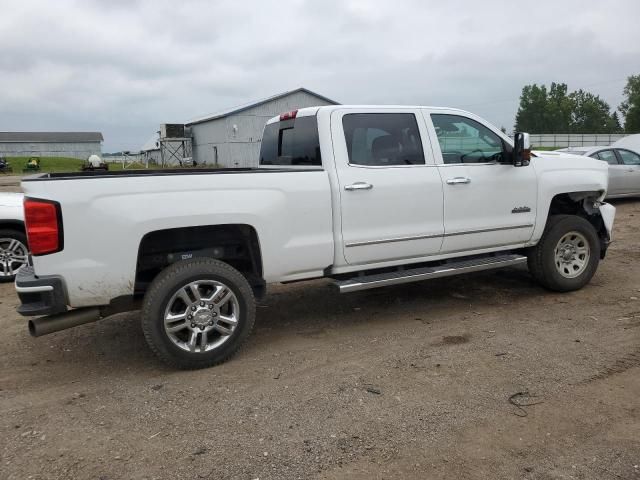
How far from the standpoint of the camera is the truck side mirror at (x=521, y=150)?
16.7ft

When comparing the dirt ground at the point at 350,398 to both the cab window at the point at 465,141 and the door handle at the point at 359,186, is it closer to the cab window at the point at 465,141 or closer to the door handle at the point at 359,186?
the door handle at the point at 359,186

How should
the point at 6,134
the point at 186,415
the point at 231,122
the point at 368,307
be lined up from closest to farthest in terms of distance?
1. the point at 186,415
2. the point at 368,307
3. the point at 231,122
4. the point at 6,134

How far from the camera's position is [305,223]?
4305 mm

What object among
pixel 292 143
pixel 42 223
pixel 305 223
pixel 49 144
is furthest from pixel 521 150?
pixel 49 144

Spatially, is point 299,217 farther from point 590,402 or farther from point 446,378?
point 590,402

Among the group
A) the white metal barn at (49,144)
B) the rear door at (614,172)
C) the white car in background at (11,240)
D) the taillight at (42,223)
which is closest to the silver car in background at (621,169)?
the rear door at (614,172)

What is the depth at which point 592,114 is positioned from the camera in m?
99.6

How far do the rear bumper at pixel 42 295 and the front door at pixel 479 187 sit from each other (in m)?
3.30

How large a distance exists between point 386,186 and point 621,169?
10575mm

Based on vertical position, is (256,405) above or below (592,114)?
below

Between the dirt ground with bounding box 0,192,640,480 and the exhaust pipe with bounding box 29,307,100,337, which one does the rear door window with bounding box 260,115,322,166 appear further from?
the exhaust pipe with bounding box 29,307,100,337

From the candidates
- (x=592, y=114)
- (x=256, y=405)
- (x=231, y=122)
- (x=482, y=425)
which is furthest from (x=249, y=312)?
(x=592, y=114)

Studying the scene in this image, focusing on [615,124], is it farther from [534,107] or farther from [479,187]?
[479,187]

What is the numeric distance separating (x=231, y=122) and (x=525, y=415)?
33.4 m
